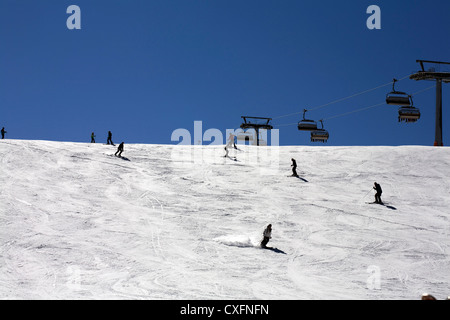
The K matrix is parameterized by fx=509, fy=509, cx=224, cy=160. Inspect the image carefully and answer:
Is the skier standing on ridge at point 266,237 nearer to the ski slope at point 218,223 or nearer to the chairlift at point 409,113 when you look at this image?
the ski slope at point 218,223

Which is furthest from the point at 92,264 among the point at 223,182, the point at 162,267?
the point at 223,182

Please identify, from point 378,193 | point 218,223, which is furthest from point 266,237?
point 378,193

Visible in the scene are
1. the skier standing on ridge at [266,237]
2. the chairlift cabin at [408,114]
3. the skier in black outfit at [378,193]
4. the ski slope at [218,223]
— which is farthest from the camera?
the chairlift cabin at [408,114]

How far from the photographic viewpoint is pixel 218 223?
22.1m

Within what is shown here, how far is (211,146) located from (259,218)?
17.6 metres

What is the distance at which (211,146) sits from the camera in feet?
132

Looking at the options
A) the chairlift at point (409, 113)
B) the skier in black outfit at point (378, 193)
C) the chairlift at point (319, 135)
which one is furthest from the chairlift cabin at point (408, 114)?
the skier in black outfit at point (378, 193)

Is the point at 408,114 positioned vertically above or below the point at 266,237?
above

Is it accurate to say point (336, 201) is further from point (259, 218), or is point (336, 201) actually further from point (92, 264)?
point (92, 264)

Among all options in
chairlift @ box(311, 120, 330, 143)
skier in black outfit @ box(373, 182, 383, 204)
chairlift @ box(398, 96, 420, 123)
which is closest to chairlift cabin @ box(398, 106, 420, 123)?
chairlift @ box(398, 96, 420, 123)

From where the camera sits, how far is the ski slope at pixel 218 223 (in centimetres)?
1545

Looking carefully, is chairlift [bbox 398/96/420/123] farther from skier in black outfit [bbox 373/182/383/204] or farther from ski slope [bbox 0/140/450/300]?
skier in black outfit [bbox 373/182/383/204]

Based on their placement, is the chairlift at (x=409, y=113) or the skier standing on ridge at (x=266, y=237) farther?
the chairlift at (x=409, y=113)

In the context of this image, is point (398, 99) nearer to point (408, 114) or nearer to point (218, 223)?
point (408, 114)
